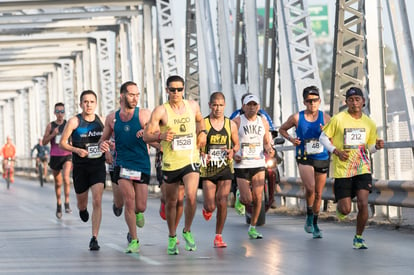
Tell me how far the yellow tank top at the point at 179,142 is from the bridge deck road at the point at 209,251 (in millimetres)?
886

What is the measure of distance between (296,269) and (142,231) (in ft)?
18.3

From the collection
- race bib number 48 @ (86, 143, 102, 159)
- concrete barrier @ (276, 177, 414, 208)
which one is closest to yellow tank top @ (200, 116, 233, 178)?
race bib number 48 @ (86, 143, 102, 159)

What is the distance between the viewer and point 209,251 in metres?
12.5

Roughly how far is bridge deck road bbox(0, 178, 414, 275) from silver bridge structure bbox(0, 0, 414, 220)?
164 cm

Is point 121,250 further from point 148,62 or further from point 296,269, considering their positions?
point 148,62

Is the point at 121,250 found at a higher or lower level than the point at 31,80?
lower

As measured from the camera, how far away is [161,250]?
12719 millimetres

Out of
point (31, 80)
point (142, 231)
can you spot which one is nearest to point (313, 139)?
point (142, 231)

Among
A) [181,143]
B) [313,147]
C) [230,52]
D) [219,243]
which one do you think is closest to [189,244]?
[219,243]

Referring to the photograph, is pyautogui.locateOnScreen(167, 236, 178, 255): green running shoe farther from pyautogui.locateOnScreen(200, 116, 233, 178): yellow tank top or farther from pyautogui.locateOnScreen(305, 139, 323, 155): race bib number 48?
pyautogui.locateOnScreen(305, 139, 323, 155): race bib number 48

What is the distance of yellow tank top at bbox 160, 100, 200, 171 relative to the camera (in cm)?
1225

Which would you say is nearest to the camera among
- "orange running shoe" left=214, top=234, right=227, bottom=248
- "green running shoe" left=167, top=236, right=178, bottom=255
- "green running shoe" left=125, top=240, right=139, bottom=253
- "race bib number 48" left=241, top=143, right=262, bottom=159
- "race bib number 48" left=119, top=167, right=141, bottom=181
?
"green running shoe" left=167, top=236, right=178, bottom=255

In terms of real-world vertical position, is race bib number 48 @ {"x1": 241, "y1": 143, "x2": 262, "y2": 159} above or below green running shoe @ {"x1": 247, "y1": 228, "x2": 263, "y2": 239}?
above

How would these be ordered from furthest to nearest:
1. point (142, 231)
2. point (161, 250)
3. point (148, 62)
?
point (148, 62) < point (142, 231) < point (161, 250)
